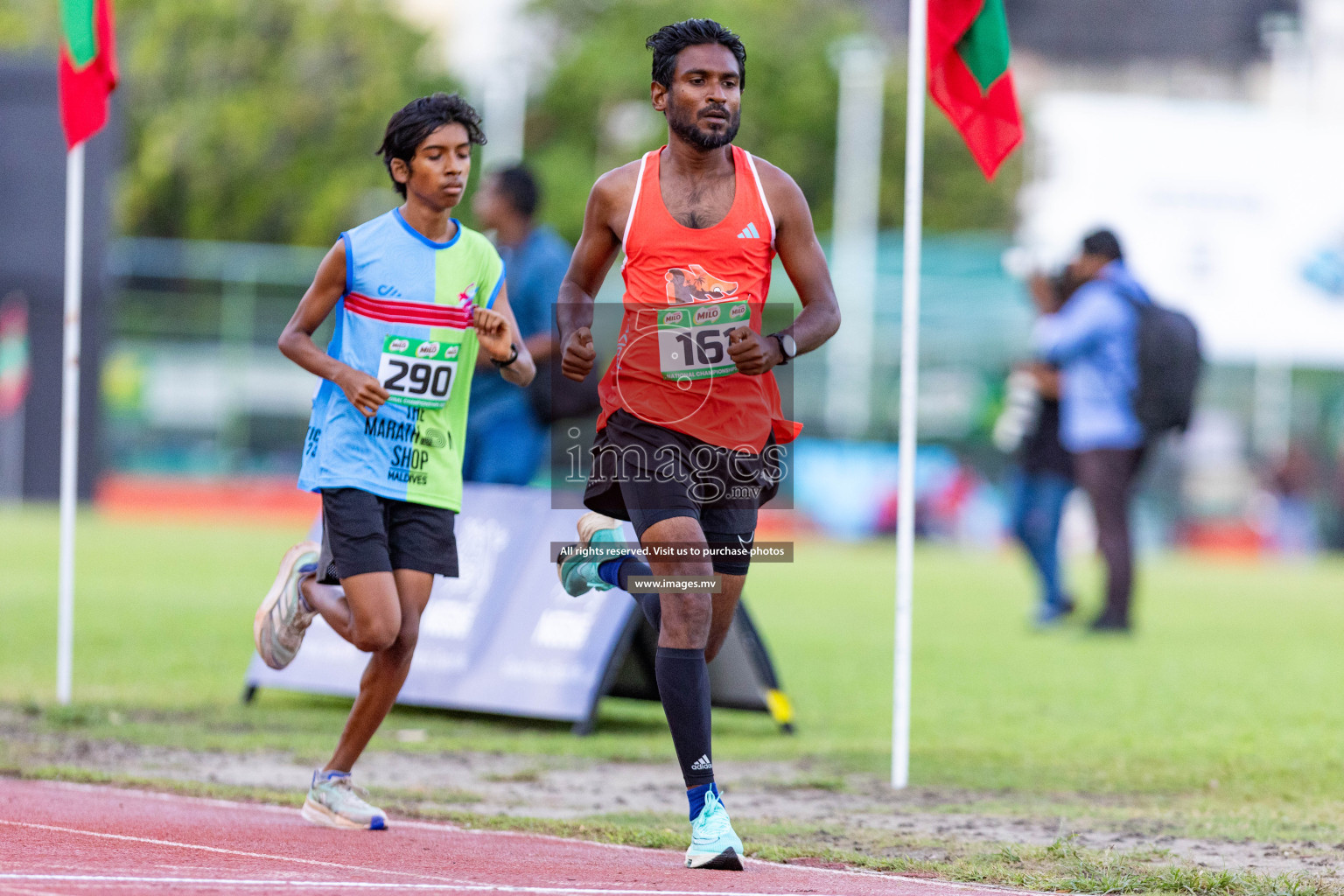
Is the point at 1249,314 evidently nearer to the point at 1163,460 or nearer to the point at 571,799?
the point at 1163,460

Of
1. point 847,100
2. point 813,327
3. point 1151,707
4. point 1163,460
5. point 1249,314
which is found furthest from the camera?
point 847,100

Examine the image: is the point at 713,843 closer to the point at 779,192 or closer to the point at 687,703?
the point at 687,703

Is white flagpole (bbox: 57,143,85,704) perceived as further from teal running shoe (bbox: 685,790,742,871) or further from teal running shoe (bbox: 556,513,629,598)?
teal running shoe (bbox: 685,790,742,871)

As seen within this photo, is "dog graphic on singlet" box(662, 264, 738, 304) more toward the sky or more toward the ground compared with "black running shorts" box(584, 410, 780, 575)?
more toward the sky

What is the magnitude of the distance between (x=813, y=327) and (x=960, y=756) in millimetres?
3077

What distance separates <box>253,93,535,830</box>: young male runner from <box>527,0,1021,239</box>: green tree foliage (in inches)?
1911

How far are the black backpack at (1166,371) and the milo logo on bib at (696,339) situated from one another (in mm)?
8129

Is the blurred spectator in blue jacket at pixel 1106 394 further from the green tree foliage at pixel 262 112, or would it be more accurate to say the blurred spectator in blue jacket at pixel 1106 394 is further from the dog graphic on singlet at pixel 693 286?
the green tree foliage at pixel 262 112

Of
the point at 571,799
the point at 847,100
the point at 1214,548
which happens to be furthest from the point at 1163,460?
the point at 571,799

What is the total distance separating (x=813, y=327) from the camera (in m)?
5.50

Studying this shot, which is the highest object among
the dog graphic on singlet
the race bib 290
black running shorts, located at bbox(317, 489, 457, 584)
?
the dog graphic on singlet

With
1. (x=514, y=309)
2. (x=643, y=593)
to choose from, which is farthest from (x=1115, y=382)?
(x=643, y=593)

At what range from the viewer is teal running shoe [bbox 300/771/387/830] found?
5738 mm

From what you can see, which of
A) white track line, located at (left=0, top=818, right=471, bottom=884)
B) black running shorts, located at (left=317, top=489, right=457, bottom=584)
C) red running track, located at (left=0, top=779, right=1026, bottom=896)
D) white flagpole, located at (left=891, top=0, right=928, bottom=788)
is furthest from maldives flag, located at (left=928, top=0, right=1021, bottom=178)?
white track line, located at (left=0, top=818, right=471, bottom=884)
